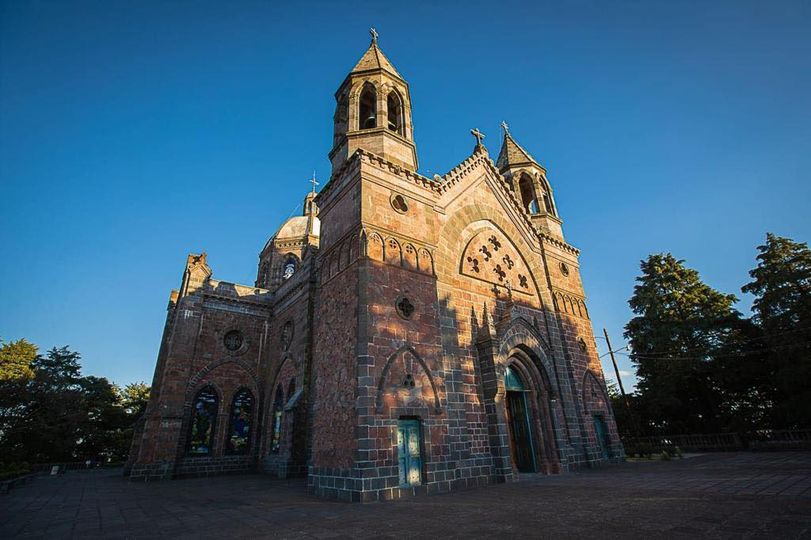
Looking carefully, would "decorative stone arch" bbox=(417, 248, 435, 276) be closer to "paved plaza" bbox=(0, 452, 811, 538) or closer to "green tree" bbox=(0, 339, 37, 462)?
"paved plaza" bbox=(0, 452, 811, 538)

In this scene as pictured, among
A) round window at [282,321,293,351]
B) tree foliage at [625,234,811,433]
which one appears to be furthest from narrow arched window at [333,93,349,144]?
tree foliage at [625,234,811,433]

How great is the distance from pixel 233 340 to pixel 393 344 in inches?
548

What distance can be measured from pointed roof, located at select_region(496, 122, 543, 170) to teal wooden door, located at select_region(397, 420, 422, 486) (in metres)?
16.7

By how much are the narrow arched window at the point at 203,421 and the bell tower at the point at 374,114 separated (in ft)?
44.8

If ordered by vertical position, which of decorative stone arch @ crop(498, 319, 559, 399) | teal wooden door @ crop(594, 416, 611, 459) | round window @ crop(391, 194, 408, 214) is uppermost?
round window @ crop(391, 194, 408, 214)

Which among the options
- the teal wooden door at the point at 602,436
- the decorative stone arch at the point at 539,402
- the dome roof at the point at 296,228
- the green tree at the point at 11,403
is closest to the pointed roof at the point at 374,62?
the decorative stone arch at the point at 539,402

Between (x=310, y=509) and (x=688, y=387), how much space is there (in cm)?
2727

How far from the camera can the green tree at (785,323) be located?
1998cm

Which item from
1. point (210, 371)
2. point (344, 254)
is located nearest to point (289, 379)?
point (210, 371)

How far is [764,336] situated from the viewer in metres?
22.0

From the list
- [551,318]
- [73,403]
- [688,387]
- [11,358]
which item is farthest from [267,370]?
[688,387]

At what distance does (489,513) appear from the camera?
676cm

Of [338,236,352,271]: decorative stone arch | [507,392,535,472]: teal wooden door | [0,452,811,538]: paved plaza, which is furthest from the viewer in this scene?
[507,392,535,472]: teal wooden door

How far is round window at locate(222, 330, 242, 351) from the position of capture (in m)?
21.0
